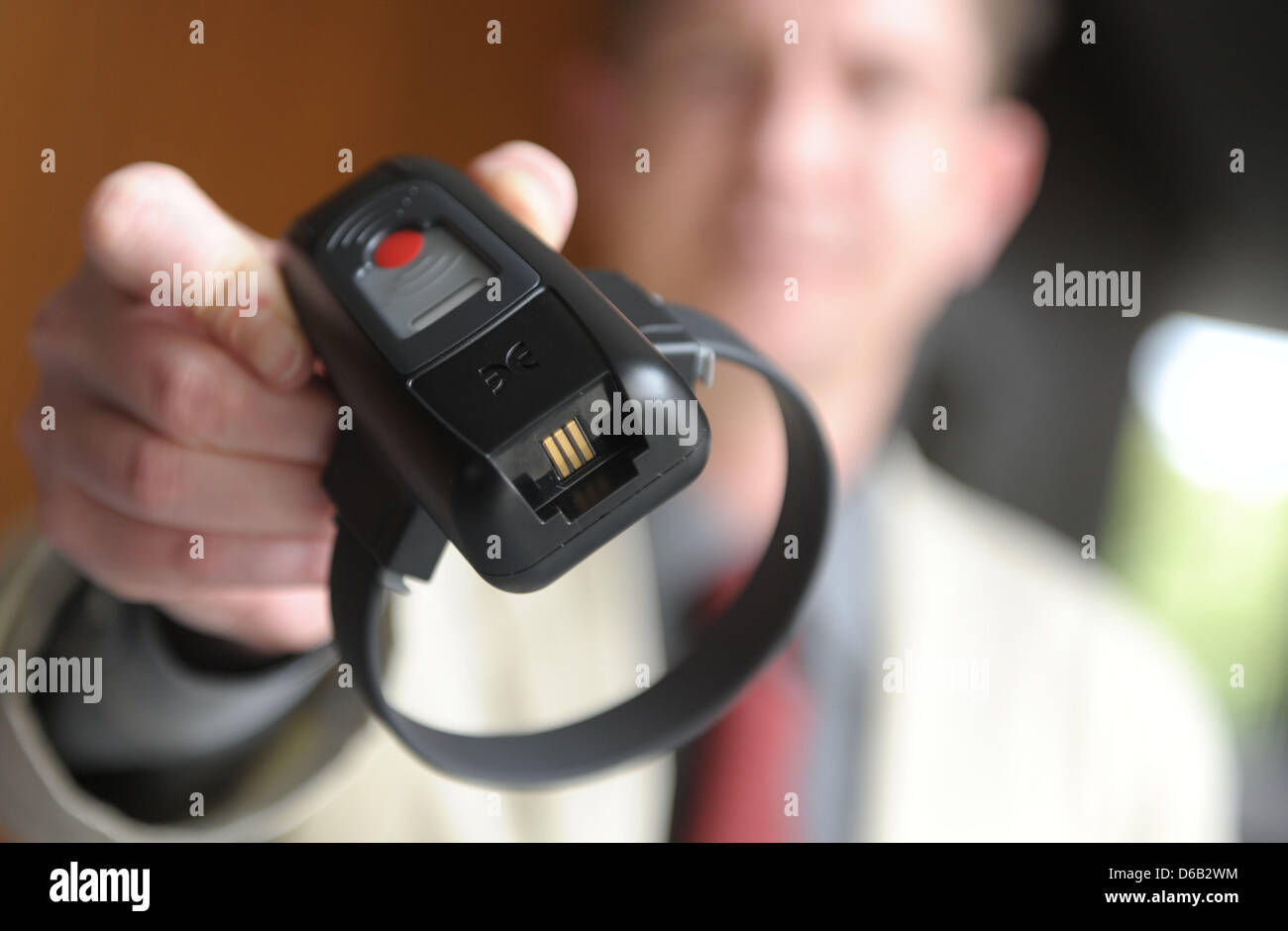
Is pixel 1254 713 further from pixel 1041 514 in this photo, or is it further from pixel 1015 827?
pixel 1015 827

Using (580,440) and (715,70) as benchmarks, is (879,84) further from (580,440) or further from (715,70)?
(580,440)

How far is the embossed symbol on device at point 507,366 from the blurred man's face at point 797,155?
0.51 metres

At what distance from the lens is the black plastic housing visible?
21 centimetres

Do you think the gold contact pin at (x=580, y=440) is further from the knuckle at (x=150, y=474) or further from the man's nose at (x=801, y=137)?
the man's nose at (x=801, y=137)

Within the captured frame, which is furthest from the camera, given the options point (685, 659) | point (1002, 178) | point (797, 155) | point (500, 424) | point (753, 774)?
point (1002, 178)

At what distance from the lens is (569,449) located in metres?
0.21

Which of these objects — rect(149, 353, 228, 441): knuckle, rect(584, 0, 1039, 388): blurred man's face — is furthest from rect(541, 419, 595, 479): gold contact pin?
rect(584, 0, 1039, 388): blurred man's face

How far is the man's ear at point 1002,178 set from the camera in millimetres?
808

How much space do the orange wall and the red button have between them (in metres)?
0.48

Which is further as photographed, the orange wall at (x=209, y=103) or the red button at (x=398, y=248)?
the orange wall at (x=209, y=103)

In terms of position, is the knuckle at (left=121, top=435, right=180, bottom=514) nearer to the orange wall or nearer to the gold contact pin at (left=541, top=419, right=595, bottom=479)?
the gold contact pin at (left=541, top=419, right=595, bottom=479)

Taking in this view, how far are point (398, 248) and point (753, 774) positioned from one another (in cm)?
45

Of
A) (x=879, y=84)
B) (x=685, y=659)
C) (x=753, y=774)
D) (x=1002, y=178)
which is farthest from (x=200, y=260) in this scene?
(x=1002, y=178)

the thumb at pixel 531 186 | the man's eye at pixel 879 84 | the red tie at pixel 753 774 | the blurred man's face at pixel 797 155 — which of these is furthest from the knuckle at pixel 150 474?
the man's eye at pixel 879 84
